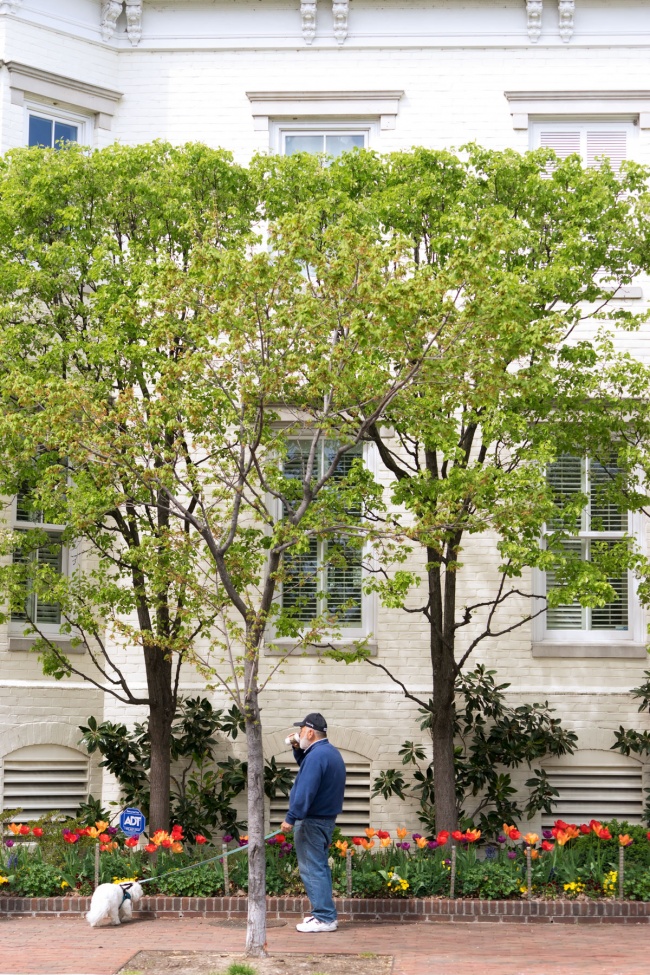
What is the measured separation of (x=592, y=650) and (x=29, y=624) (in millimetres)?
6471

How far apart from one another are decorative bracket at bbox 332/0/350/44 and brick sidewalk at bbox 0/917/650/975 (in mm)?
10785

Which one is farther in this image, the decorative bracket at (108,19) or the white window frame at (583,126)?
the decorative bracket at (108,19)

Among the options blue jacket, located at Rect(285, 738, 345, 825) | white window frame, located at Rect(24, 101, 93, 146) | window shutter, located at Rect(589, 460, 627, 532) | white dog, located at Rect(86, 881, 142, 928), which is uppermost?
white window frame, located at Rect(24, 101, 93, 146)

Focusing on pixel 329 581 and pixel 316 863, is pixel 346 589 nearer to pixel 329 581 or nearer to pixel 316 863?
pixel 329 581

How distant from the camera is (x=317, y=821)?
10.7 m

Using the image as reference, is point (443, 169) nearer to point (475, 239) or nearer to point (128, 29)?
point (475, 239)

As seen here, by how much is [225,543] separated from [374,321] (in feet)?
7.12

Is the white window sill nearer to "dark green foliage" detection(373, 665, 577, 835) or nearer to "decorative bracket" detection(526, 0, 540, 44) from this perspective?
"dark green foliage" detection(373, 665, 577, 835)

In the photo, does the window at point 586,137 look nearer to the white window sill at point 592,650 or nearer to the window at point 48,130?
the window at point 48,130

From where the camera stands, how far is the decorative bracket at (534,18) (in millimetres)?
16219

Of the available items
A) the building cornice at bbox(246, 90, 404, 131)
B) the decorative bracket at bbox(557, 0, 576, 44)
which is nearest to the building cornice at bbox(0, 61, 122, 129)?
the building cornice at bbox(246, 90, 404, 131)

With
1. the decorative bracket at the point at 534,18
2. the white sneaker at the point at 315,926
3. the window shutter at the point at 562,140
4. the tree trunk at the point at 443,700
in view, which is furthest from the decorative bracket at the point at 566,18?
the white sneaker at the point at 315,926

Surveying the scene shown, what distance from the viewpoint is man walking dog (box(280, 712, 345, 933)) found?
34.9 feet

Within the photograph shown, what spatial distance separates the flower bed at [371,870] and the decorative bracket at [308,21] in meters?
9.90
